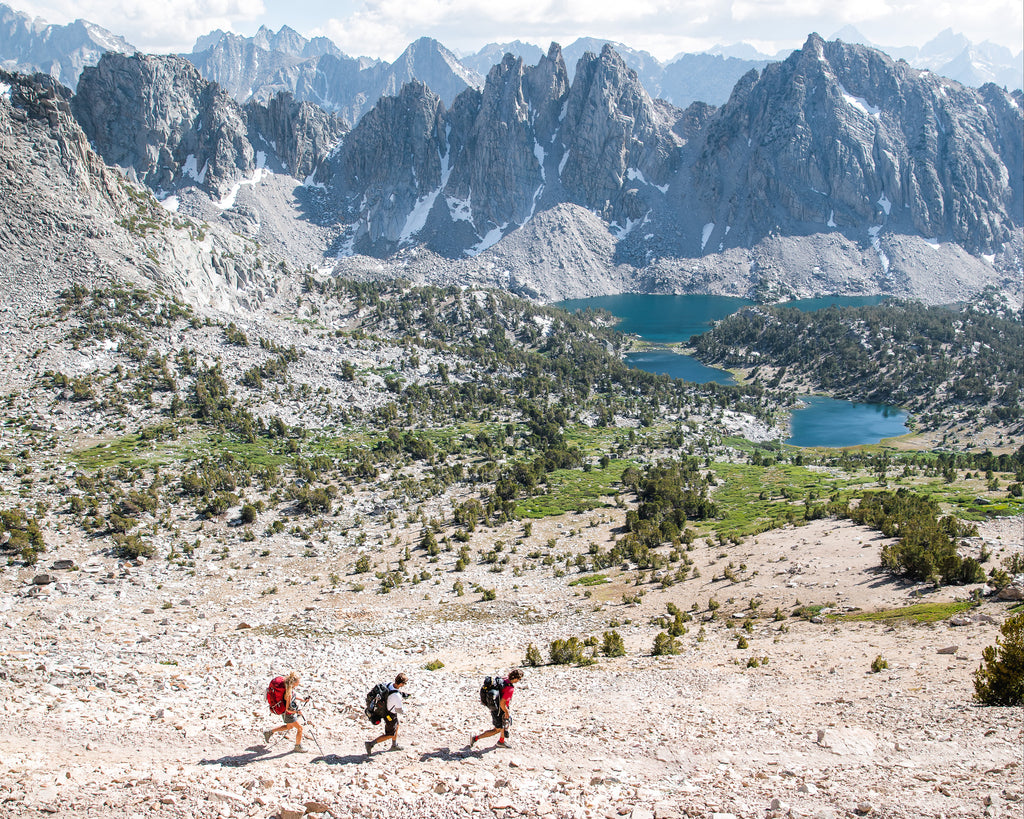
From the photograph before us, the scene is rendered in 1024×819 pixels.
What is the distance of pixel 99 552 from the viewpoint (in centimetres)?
4609

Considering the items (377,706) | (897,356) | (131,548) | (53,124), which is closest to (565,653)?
(377,706)

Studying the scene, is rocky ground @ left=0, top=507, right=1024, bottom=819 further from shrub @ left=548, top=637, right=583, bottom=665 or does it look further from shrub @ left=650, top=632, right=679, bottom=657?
shrub @ left=548, top=637, right=583, bottom=665

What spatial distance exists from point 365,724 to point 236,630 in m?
16.0

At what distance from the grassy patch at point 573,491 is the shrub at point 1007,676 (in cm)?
4427

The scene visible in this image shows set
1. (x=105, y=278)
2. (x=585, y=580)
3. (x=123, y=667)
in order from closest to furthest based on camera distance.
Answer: (x=123, y=667)
(x=585, y=580)
(x=105, y=278)

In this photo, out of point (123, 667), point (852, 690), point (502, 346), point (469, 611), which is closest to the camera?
point (852, 690)

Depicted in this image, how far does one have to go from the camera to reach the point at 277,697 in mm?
18031

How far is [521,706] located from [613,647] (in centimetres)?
744

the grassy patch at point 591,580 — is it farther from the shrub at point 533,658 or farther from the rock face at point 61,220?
the rock face at point 61,220

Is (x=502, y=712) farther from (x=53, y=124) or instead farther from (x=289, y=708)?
(x=53, y=124)

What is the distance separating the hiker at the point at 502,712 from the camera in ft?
58.2

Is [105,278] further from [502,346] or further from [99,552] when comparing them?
[502,346]

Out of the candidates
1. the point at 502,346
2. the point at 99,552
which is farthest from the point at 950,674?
the point at 502,346

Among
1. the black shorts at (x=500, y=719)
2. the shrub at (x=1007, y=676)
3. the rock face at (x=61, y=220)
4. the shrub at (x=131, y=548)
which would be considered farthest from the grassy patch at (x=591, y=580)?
the rock face at (x=61, y=220)
